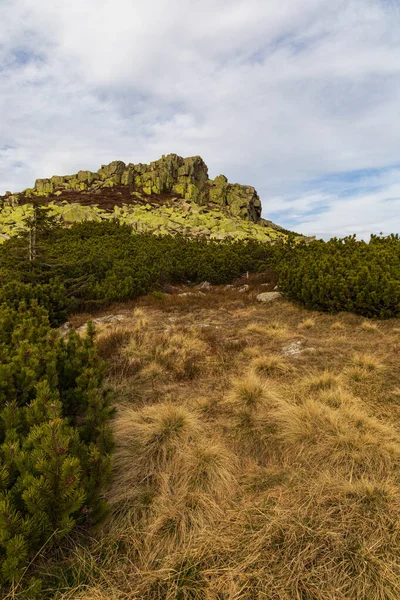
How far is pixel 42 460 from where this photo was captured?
1824 mm

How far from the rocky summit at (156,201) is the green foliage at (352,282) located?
1697 cm

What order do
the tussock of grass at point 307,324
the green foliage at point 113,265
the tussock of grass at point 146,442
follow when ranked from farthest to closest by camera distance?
the green foliage at point 113,265 → the tussock of grass at point 307,324 → the tussock of grass at point 146,442

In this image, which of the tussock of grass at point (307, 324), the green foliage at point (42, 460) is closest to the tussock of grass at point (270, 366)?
the tussock of grass at point (307, 324)

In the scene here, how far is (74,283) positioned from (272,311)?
23.1 feet

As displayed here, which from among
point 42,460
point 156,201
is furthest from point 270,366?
point 156,201

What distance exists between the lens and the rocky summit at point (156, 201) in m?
29.1

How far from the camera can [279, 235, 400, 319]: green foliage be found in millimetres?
7570

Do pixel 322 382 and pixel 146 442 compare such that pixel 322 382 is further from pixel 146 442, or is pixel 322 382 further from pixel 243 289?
pixel 243 289

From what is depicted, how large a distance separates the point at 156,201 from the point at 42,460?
42437 mm

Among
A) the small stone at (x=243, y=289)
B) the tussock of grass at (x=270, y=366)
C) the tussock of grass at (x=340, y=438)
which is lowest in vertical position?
the tussock of grass at (x=340, y=438)

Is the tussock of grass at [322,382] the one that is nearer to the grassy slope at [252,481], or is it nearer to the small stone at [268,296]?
the grassy slope at [252,481]

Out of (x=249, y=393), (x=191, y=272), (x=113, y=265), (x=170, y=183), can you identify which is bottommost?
(x=249, y=393)

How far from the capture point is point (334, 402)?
3926 millimetres

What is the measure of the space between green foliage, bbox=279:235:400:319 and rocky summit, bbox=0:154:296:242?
1697 centimetres
